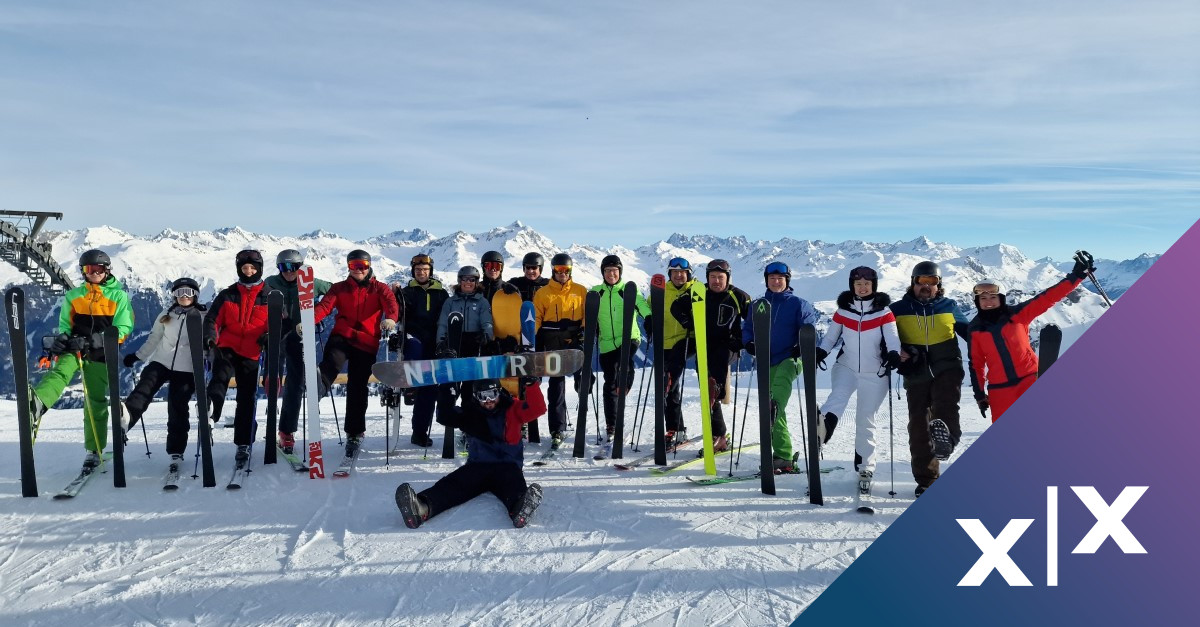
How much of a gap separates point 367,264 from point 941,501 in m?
5.84

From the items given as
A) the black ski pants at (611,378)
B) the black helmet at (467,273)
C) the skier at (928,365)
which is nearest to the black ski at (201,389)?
the black helmet at (467,273)

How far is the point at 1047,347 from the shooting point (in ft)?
19.2

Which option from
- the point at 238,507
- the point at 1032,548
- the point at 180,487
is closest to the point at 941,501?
the point at 1032,548

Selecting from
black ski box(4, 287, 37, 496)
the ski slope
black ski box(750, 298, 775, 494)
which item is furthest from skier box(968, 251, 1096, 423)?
black ski box(4, 287, 37, 496)

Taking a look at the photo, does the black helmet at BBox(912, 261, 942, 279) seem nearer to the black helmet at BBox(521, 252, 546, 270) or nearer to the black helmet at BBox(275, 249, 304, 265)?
the black helmet at BBox(521, 252, 546, 270)

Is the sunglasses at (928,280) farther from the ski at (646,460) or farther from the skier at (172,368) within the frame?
the skier at (172,368)

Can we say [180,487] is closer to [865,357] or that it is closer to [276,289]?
[276,289]

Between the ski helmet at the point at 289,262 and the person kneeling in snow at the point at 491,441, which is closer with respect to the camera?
the person kneeling in snow at the point at 491,441

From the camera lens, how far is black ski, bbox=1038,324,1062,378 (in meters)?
5.77

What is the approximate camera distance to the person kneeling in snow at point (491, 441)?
589 centimetres

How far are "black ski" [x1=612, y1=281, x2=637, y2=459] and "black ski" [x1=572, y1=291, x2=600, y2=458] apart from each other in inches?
12.9

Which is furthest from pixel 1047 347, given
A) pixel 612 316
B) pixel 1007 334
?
pixel 612 316

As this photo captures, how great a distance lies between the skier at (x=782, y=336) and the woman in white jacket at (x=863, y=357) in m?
0.38

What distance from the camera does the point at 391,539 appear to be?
17.4 ft
